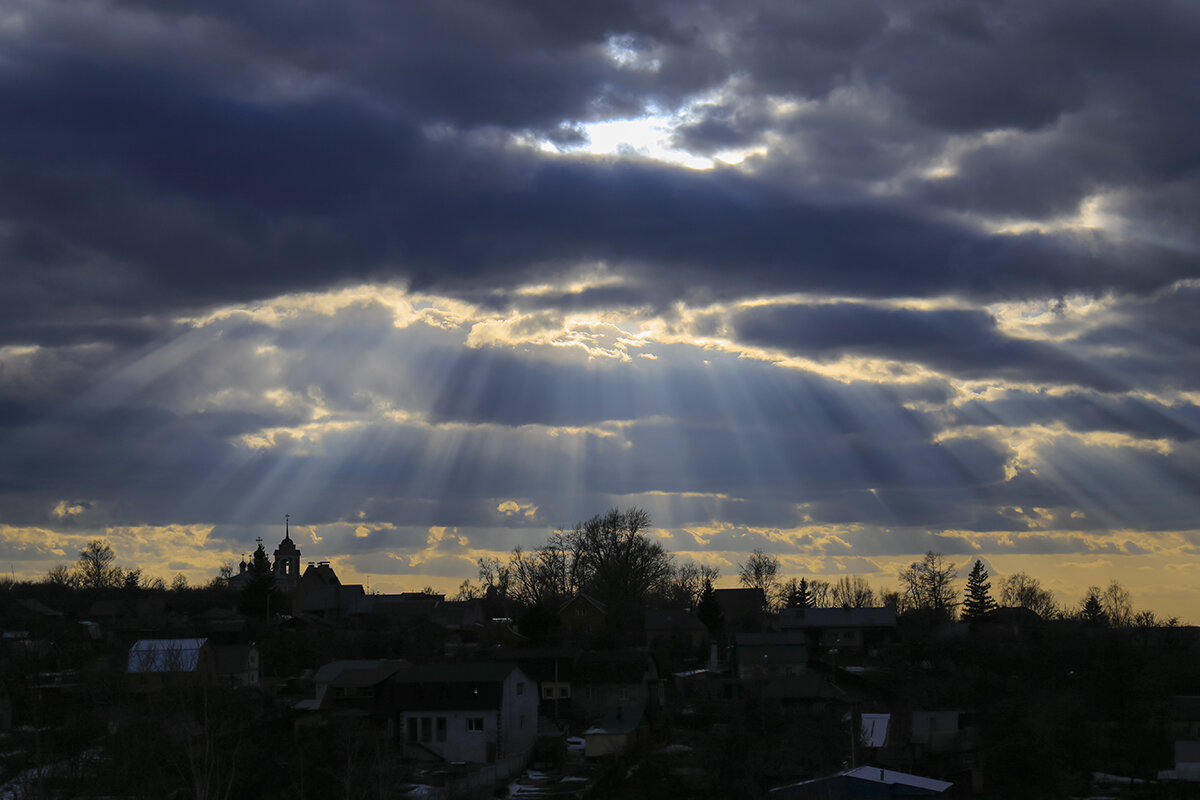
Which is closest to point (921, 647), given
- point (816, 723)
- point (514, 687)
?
point (816, 723)

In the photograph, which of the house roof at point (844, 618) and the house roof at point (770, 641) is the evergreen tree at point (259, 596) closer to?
the house roof at point (770, 641)

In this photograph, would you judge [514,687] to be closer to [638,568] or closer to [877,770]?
[877,770]

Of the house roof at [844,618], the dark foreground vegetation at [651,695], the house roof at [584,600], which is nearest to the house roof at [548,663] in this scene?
the dark foreground vegetation at [651,695]

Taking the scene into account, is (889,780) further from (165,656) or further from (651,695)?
(165,656)

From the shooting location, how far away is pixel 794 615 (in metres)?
121

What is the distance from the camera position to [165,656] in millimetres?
84938

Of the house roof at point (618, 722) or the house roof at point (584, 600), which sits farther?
the house roof at point (584, 600)

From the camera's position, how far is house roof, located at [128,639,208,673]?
8300cm

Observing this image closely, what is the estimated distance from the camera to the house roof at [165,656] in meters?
83.0

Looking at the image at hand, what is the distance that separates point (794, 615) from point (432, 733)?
56.3m

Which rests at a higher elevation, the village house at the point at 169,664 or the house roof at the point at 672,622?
the house roof at the point at 672,622

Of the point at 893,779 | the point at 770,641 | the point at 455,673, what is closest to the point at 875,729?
the point at 893,779

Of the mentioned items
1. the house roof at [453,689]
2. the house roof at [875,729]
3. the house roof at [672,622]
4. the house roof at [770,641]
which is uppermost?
the house roof at [672,622]

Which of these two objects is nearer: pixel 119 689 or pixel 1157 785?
pixel 1157 785
